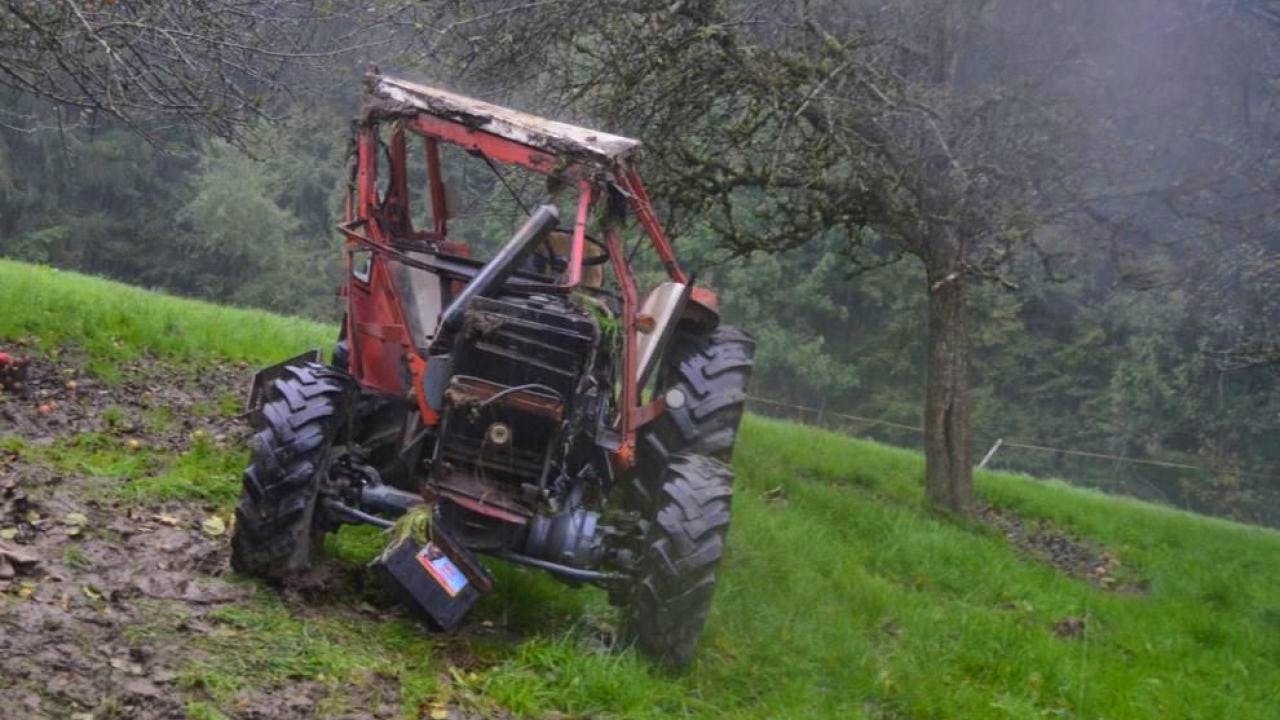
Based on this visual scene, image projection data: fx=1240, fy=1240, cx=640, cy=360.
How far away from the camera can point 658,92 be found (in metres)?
10.3

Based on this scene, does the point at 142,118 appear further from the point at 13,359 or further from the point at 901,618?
the point at 901,618

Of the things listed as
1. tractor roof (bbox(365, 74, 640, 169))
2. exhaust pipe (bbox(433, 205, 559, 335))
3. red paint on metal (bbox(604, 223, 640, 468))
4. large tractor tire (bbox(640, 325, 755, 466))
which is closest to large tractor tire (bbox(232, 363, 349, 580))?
exhaust pipe (bbox(433, 205, 559, 335))

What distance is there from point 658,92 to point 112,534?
6.03 meters

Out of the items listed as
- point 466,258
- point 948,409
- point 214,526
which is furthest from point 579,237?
A: point 948,409

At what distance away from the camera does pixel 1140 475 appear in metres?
33.2

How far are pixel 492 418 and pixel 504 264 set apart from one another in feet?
2.26

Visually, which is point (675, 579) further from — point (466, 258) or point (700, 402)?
point (466, 258)

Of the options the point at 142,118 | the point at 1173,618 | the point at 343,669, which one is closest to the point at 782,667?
the point at 343,669

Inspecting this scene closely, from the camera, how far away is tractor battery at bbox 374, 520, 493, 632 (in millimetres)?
5262

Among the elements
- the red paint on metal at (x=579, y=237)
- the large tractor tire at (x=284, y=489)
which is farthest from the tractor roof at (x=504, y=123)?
the large tractor tire at (x=284, y=489)

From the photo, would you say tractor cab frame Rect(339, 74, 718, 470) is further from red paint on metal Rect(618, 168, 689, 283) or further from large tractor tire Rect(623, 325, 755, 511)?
large tractor tire Rect(623, 325, 755, 511)

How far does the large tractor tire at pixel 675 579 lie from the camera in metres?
5.62

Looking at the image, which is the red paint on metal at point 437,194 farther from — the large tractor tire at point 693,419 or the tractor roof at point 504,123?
the large tractor tire at point 693,419

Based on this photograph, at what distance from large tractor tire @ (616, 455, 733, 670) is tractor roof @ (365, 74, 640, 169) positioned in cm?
165
